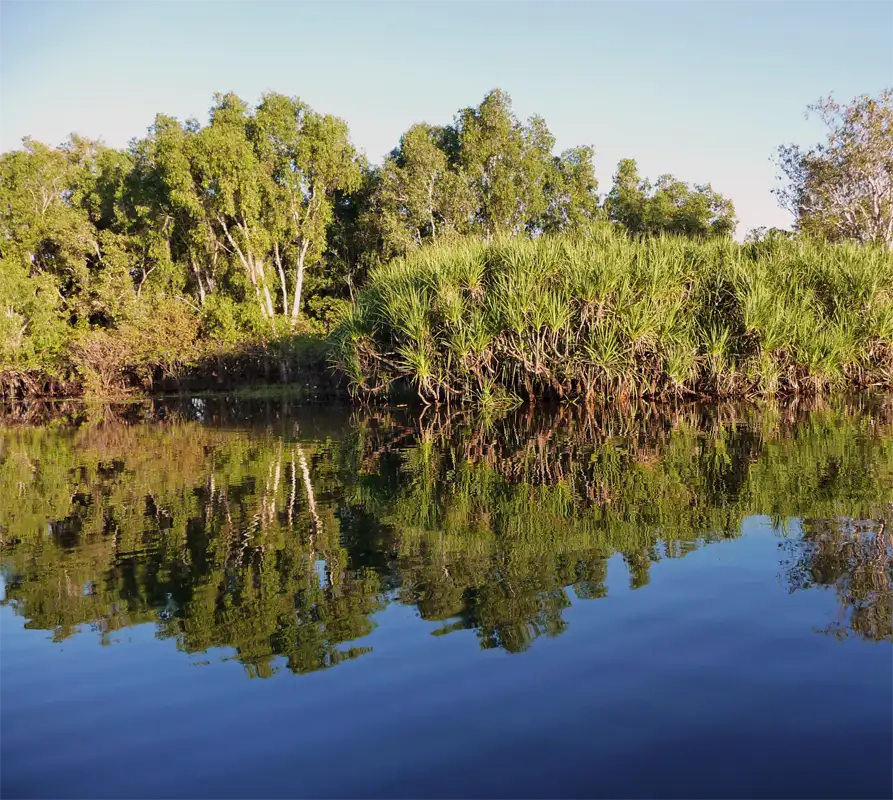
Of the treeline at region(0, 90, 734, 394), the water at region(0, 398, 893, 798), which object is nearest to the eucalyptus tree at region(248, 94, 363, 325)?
the treeline at region(0, 90, 734, 394)

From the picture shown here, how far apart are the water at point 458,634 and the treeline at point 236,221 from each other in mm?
21410

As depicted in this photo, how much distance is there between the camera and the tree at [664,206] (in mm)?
46031

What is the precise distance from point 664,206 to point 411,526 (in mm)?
42442

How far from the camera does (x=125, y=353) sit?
96.7 feet

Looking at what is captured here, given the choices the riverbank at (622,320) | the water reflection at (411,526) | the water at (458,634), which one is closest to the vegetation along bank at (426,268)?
the riverbank at (622,320)

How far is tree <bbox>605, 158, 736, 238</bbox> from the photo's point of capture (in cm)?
4603

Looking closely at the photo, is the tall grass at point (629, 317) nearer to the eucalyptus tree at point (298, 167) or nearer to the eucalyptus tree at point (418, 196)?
the eucalyptus tree at point (298, 167)

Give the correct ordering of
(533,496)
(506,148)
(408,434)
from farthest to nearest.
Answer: (506,148) < (408,434) < (533,496)

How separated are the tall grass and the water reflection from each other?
4412 millimetres

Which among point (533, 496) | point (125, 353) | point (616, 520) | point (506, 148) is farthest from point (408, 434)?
point (506, 148)

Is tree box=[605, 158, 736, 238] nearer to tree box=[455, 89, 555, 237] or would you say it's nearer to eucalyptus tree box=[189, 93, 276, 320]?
tree box=[455, 89, 555, 237]

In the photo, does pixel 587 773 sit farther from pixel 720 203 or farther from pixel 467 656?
pixel 720 203

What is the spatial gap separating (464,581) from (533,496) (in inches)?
115

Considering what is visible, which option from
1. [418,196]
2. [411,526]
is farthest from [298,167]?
[411,526]
